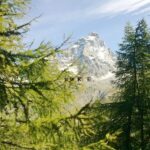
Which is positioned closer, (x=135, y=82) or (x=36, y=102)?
(x=36, y=102)

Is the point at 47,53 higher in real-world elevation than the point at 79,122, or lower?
higher

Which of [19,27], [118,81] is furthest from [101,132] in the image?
[19,27]

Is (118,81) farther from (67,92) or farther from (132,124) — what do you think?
(67,92)

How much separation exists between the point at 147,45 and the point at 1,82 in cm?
1795

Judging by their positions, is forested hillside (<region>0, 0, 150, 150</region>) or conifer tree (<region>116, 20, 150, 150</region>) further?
conifer tree (<region>116, 20, 150, 150</region>)

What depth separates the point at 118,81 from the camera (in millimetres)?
25984

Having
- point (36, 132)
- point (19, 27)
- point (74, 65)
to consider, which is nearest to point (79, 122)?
point (36, 132)

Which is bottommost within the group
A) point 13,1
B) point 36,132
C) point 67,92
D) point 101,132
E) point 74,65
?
point 101,132

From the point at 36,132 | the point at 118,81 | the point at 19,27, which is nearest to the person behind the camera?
the point at 36,132

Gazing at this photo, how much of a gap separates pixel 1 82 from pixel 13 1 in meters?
2.83

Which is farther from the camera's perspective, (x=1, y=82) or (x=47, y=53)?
(x=47, y=53)

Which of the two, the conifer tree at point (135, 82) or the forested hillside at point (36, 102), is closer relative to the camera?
the forested hillside at point (36, 102)

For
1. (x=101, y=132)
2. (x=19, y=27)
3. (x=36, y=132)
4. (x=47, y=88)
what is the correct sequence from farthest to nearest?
1. (x=101, y=132)
2. (x=19, y=27)
3. (x=47, y=88)
4. (x=36, y=132)

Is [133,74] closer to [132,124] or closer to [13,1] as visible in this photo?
[132,124]
